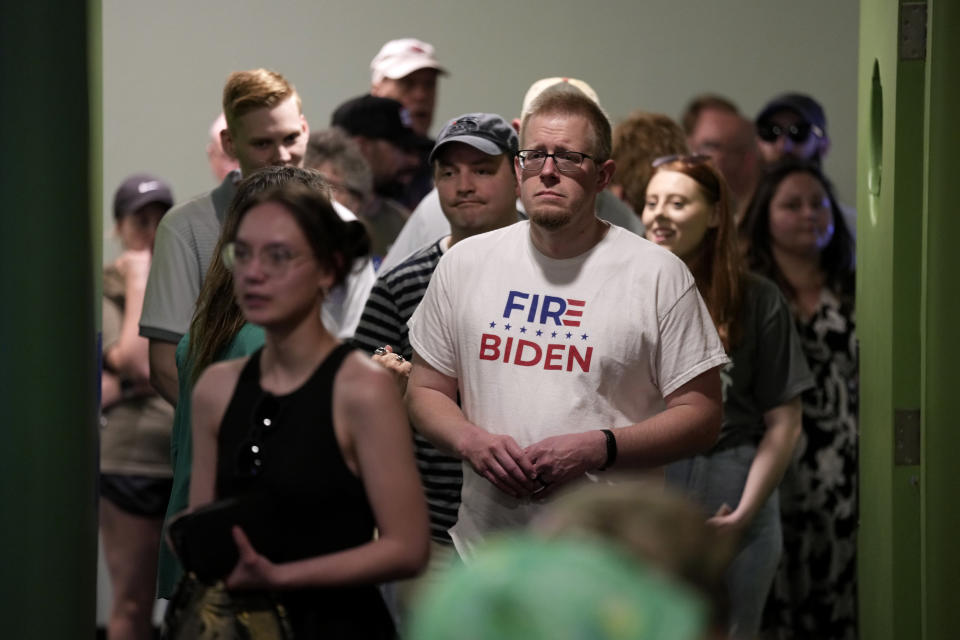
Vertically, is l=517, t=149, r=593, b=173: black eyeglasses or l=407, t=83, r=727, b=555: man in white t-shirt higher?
l=517, t=149, r=593, b=173: black eyeglasses

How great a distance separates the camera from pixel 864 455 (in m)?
4.29

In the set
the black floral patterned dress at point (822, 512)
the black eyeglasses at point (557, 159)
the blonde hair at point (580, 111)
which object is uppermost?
the blonde hair at point (580, 111)

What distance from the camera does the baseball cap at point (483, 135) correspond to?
11.4 ft

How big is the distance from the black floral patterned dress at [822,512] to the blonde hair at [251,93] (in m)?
Answer: 2.11

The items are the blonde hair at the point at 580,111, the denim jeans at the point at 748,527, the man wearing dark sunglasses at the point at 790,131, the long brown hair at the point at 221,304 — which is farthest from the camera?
the man wearing dark sunglasses at the point at 790,131

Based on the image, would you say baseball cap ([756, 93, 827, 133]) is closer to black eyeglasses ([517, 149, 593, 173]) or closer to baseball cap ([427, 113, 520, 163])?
baseball cap ([427, 113, 520, 163])

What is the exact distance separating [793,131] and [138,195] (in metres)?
2.48

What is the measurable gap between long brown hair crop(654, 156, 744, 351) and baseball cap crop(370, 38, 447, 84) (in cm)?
189

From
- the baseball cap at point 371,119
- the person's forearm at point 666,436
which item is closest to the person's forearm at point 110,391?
the baseball cap at point 371,119

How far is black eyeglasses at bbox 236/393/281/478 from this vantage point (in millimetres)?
2045

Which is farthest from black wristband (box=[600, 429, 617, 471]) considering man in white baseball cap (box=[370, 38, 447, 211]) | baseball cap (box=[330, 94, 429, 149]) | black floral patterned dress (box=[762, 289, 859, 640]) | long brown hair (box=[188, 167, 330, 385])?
man in white baseball cap (box=[370, 38, 447, 211])

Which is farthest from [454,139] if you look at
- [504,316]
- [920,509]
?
[920,509]

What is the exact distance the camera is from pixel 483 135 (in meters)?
3.50

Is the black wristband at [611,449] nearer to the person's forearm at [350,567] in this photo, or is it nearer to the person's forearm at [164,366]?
the person's forearm at [350,567]
